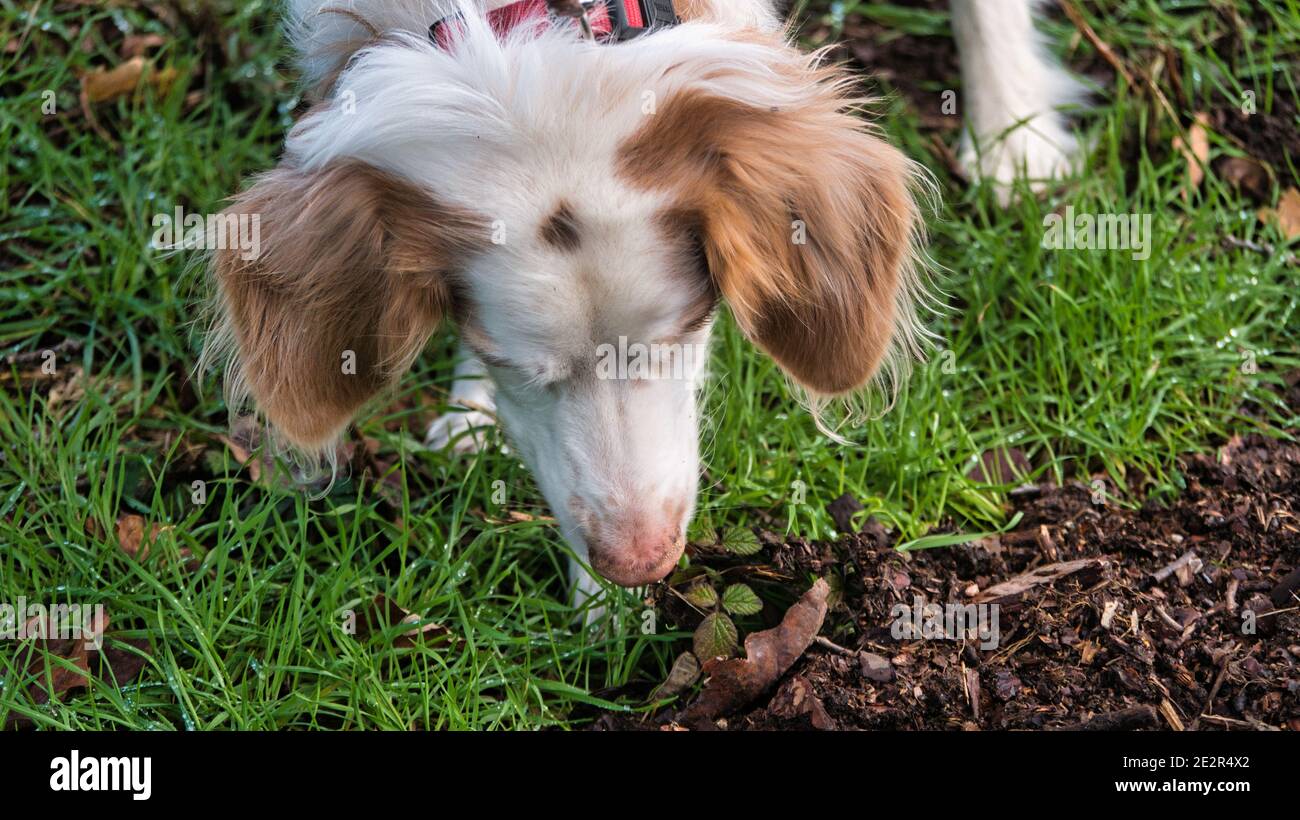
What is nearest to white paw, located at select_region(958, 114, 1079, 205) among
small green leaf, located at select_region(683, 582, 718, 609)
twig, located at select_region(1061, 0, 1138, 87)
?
twig, located at select_region(1061, 0, 1138, 87)

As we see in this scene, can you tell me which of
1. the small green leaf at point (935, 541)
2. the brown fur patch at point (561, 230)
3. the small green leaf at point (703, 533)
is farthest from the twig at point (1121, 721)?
the brown fur patch at point (561, 230)

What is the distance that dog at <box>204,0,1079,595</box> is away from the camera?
8.34 ft

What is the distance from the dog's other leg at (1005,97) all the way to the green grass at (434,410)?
129mm

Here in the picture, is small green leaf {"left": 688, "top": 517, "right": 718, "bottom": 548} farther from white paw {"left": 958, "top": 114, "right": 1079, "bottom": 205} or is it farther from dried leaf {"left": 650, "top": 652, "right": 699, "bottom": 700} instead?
white paw {"left": 958, "top": 114, "right": 1079, "bottom": 205}

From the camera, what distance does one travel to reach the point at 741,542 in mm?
3096

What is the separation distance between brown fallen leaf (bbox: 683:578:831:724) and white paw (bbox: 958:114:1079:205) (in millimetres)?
1912

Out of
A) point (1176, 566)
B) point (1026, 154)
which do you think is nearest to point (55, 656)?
point (1176, 566)

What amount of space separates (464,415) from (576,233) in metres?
1.39

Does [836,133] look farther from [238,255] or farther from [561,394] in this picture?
[238,255]

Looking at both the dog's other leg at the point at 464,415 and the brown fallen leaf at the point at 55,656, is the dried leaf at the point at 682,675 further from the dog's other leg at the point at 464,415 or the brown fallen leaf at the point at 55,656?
the brown fallen leaf at the point at 55,656

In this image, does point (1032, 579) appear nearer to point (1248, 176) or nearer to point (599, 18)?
point (599, 18)

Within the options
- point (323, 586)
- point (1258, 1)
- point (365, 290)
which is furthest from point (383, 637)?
point (1258, 1)

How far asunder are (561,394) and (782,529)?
2.89ft

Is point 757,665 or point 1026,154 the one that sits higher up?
point 1026,154
